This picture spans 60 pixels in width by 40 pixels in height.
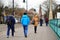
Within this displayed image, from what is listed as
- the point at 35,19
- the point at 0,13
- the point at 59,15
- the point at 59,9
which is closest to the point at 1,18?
the point at 0,13

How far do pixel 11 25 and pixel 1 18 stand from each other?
213ft

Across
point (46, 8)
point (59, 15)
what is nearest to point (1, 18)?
point (59, 15)

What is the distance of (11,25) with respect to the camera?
20.7 meters

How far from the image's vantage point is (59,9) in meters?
114

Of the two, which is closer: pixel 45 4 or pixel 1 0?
pixel 1 0

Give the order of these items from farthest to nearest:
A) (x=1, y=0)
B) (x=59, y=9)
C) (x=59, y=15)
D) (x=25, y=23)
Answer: (x=59, y=9), (x=1, y=0), (x=59, y=15), (x=25, y=23)

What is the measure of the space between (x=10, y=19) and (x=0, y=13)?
60987 mm

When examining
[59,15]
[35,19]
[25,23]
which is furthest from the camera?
[59,15]

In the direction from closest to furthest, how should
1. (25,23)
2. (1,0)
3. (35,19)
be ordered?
(25,23) < (35,19) < (1,0)

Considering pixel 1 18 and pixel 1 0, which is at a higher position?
pixel 1 0

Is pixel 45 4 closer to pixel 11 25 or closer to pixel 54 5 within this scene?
pixel 54 5

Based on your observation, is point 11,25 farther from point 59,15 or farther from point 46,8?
point 46,8

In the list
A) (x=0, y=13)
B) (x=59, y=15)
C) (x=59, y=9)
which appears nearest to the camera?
(x=59, y=15)

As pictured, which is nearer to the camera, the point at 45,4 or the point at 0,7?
the point at 0,7
